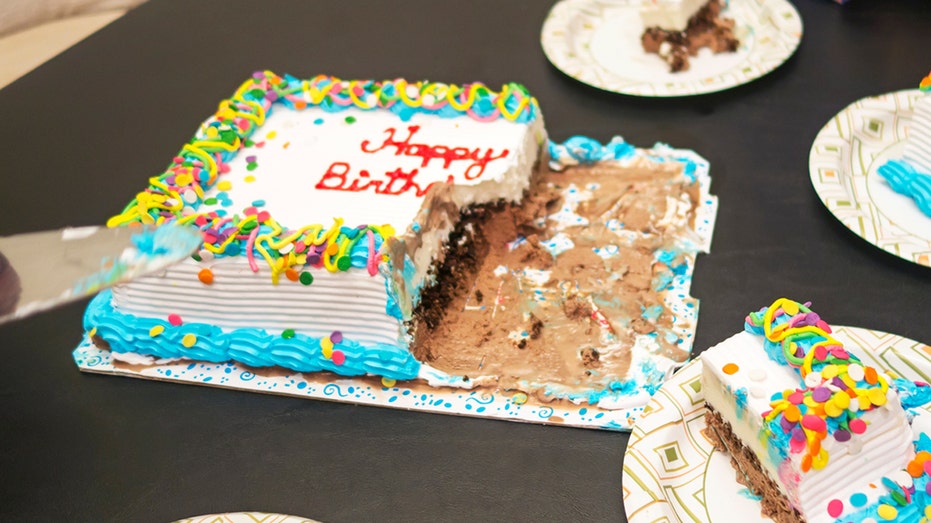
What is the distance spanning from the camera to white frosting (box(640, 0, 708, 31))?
3.91 metres

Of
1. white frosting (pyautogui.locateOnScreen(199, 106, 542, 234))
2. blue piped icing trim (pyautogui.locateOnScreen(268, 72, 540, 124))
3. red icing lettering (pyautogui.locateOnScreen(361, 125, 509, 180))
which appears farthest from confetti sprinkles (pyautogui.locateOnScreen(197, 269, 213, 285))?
blue piped icing trim (pyautogui.locateOnScreen(268, 72, 540, 124))

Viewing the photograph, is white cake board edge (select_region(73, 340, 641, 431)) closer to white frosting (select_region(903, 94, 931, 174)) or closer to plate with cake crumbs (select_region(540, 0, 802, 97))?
white frosting (select_region(903, 94, 931, 174))

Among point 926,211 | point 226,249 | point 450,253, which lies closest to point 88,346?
point 226,249

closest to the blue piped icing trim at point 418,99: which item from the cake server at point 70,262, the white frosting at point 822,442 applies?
the cake server at point 70,262

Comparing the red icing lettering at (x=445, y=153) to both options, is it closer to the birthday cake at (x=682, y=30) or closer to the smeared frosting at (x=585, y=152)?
the smeared frosting at (x=585, y=152)

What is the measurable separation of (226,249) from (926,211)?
Result: 2.22 m

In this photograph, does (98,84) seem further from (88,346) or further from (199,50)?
(88,346)

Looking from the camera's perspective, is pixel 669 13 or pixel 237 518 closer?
pixel 237 518

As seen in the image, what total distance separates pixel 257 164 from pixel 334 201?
15.6 inches

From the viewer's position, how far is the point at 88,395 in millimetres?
3057

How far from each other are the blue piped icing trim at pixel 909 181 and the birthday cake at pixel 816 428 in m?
0.97

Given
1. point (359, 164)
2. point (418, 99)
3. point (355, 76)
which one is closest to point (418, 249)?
point (359, 164)

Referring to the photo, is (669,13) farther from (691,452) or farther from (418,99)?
(691,452)

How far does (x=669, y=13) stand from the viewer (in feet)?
12.9
